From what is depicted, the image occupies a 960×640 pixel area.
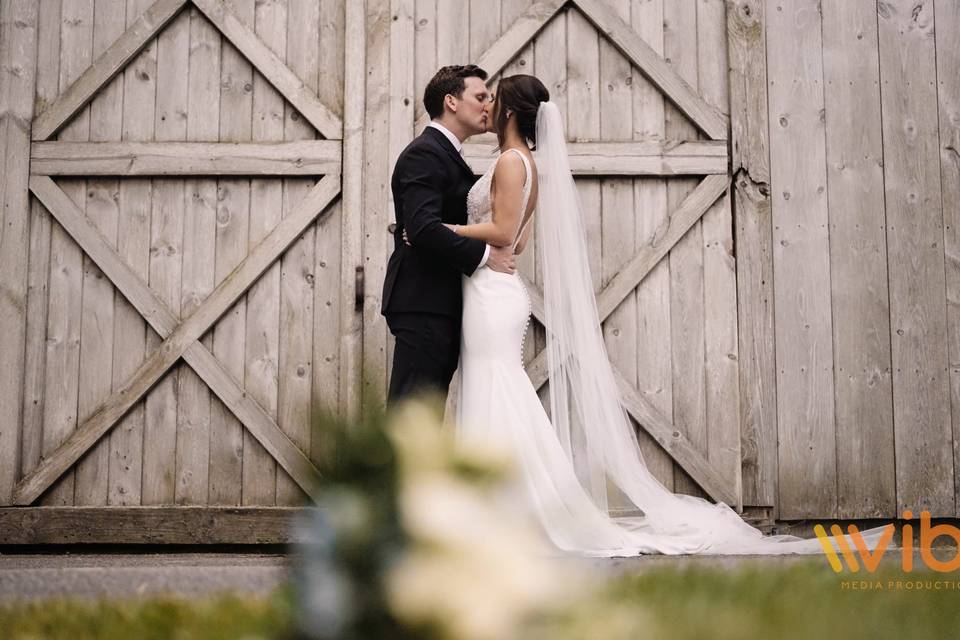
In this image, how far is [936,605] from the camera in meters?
2.08

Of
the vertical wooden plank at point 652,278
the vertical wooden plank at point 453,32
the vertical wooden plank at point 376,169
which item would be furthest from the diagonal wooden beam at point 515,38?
the vertical wooden plank at point 652,278

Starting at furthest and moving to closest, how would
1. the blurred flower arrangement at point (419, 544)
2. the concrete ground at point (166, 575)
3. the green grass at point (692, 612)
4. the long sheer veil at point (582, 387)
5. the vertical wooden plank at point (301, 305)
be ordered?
the vertical wooden plank at point (301, 305), the long sheer veil at point (582, 387), the concrete ground at point (166, 575), the green grass at point (692, 612), the blurred flower arrangement at point (419, 544)

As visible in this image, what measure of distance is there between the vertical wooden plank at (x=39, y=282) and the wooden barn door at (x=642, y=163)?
66.9 inches

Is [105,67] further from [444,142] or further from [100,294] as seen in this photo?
[444,142]

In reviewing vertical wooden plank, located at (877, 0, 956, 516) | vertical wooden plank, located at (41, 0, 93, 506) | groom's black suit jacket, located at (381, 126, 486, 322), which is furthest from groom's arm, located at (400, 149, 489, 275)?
vertical wooden plank, located at (877, 0, 956, 516)

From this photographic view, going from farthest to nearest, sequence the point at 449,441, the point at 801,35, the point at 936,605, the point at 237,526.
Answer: the point at 801,35 → the point at 237,526 → the point at 936,605 → the point at 449,441

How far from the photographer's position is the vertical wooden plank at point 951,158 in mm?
4758

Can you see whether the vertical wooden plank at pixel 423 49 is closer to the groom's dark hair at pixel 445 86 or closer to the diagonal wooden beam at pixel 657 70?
the groom's dark hair at pixel 445 86

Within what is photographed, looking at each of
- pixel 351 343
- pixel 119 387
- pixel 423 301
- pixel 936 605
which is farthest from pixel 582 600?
pixel 119 387

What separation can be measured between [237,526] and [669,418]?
2.24 metres

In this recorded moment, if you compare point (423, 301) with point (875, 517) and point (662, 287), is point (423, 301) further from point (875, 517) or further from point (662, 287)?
point (875, 517)

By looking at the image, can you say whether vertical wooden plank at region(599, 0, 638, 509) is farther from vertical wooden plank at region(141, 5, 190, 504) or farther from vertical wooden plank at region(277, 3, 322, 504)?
vertical wooden plank at region(141, 5, 190, 504)

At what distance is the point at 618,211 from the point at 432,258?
122 cm

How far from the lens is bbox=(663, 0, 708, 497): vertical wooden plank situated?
467 centimetres
